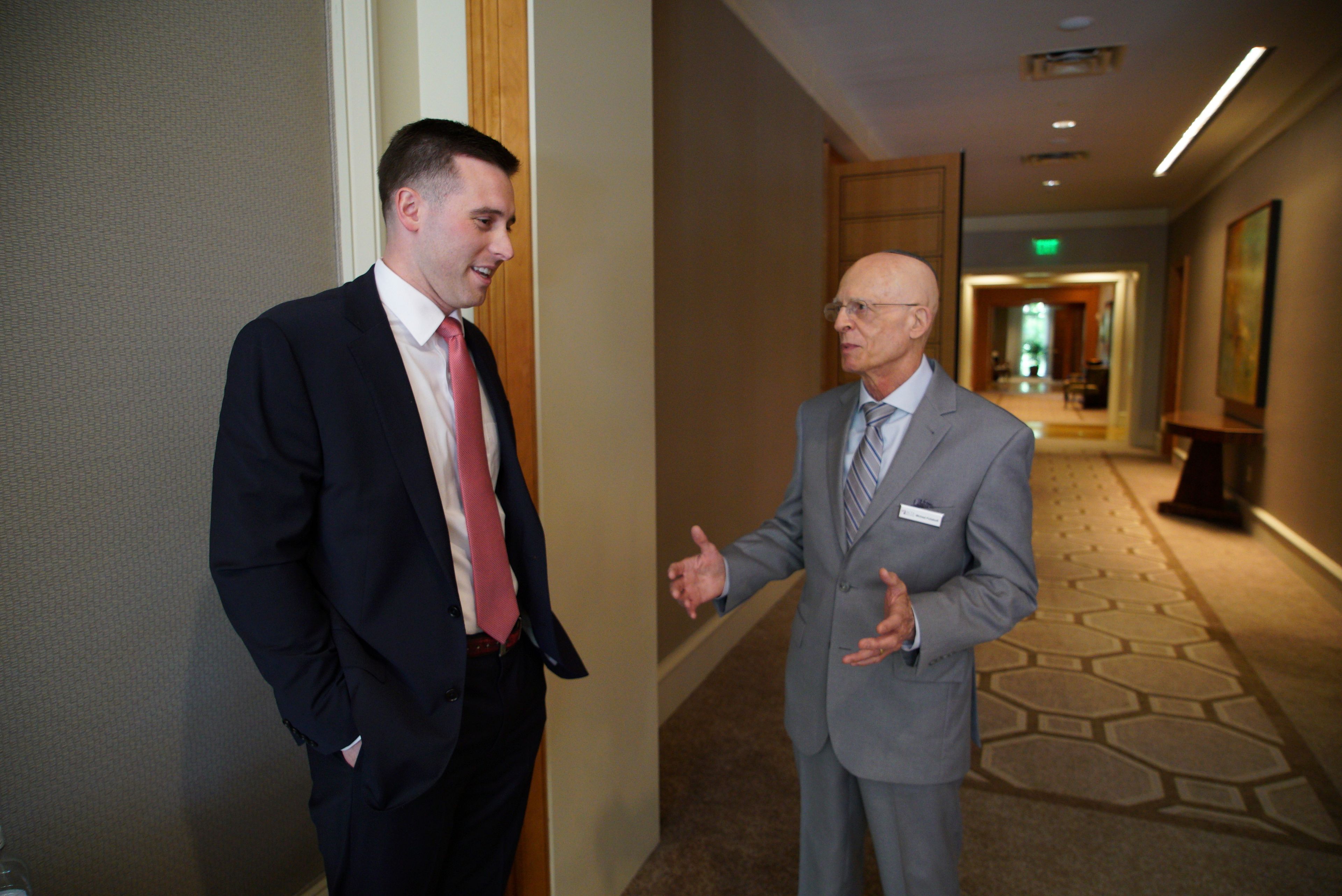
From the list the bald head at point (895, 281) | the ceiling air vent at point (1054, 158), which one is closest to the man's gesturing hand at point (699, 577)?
the bald head at point (895, 281)

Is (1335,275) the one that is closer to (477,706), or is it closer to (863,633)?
(863,633)

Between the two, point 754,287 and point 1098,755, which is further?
point 754,287

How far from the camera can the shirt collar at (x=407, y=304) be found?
1458 mm

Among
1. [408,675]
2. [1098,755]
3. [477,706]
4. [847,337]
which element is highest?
[847,337]

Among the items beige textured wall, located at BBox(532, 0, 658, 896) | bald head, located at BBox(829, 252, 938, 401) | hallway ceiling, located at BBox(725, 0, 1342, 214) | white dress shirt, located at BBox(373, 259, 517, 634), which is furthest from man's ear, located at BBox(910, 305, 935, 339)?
hallway ceiling, located at BBox(725, 0, 1342, 214)

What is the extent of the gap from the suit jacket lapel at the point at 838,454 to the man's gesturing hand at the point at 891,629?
30cm

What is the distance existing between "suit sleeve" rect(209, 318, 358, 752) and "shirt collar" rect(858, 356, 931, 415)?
119 cm

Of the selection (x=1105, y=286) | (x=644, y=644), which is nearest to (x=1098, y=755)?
(x=644, y=644)

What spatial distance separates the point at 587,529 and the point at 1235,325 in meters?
7.89

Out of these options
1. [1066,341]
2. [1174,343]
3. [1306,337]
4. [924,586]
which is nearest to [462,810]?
[924,586]

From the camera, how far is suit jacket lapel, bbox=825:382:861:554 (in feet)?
5.98

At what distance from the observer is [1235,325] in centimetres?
768

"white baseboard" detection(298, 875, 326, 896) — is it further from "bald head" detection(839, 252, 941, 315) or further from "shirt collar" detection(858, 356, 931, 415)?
"bald head" detection(839, 252, 941, 315)

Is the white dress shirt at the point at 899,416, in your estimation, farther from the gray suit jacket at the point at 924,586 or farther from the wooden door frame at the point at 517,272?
the wooden door frame at the point at 517,272
